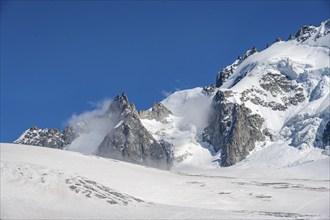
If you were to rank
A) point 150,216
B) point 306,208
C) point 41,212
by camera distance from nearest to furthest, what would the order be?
1. point 41,212
2. point 150,216
3. point 306,208

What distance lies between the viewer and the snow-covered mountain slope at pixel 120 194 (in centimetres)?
8188

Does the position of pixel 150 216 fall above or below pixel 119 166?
below

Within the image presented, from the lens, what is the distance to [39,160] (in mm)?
123750

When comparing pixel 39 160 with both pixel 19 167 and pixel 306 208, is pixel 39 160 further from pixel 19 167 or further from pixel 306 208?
pixel 306 208

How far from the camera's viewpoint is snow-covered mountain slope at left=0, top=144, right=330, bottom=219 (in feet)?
269

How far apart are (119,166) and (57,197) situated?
60586mm

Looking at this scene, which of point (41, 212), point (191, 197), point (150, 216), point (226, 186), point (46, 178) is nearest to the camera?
point (41, 212)

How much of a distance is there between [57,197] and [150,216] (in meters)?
13.3

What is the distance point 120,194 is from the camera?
9581 centimetres

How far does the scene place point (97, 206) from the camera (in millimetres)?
84625

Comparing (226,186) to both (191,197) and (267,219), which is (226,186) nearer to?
(191,197)

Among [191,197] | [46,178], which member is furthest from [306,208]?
[46,178]

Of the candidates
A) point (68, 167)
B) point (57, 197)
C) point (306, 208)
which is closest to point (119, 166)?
point (68, 167)

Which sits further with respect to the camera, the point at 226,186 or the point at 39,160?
the point at 226,186
